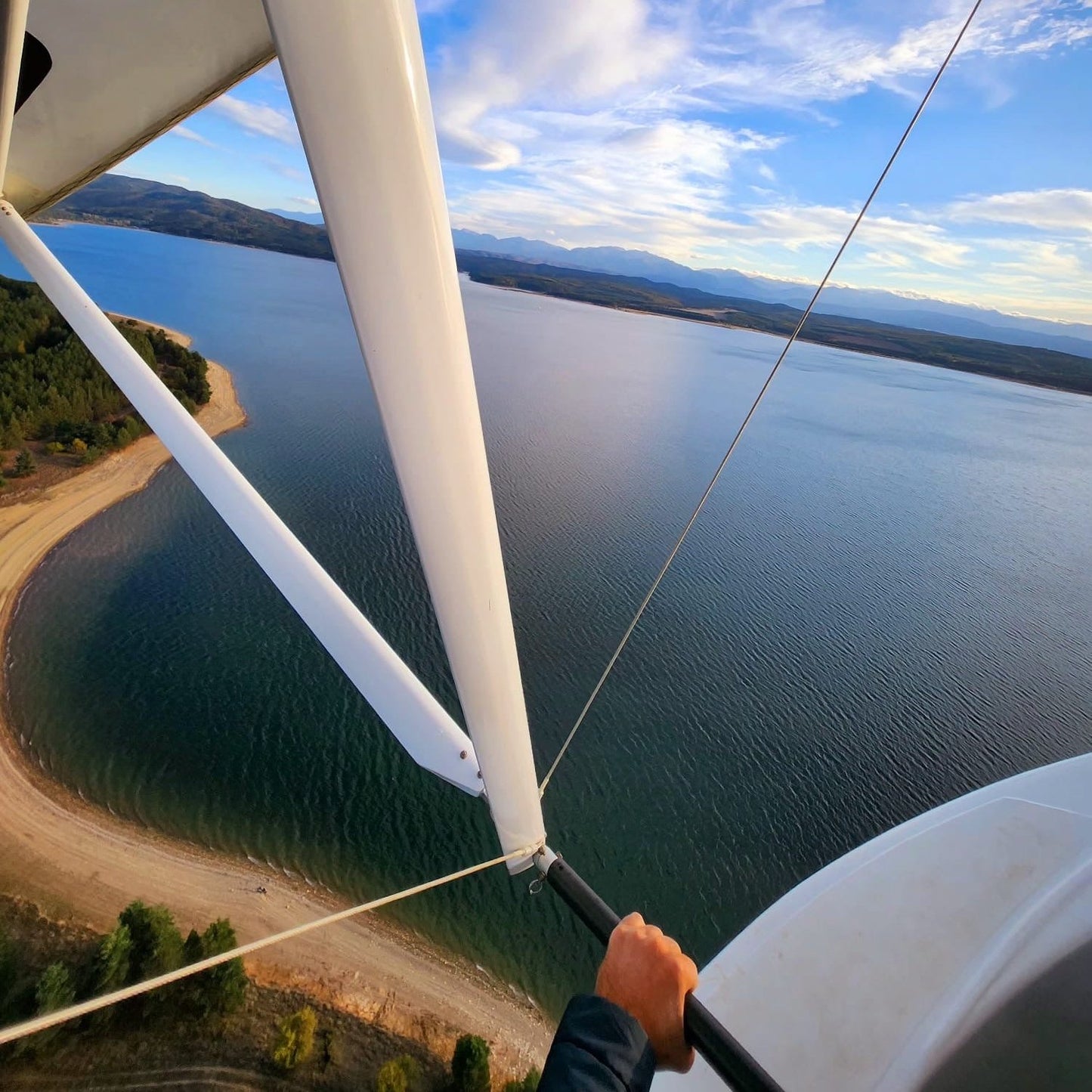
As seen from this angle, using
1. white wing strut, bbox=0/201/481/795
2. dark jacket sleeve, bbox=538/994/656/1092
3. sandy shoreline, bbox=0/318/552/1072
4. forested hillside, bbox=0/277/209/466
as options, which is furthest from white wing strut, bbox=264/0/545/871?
forested hillside, bbox=0/277/209/466

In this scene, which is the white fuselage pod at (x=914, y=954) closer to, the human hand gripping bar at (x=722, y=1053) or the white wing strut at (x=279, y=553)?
the human hand gripping bar at (x=722, y=1053)

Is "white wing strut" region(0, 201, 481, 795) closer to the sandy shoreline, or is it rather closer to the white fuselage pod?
the white fuselage pod

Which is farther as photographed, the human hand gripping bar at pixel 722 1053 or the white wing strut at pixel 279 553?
the white wing strut at pixel 279 553

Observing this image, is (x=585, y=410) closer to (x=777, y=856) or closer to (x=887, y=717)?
(x=887, y=717)

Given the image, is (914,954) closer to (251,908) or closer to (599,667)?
(251,908)

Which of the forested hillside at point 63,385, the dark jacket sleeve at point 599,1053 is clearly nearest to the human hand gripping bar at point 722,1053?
the dark jacket sleeve at point 599,1053

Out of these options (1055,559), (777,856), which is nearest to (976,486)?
(1055,559)
